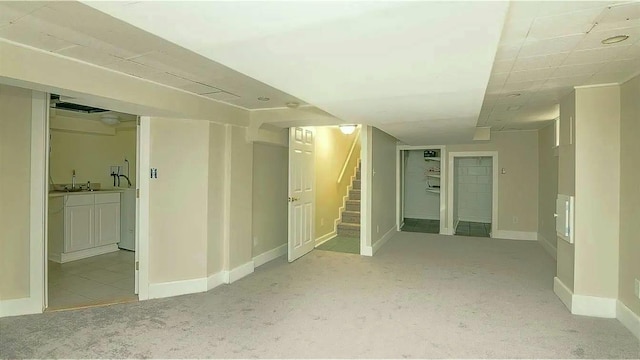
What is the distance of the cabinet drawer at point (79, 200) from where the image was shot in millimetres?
4824

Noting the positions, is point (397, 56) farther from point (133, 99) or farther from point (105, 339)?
point (105, 339)

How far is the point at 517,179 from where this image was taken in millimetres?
6715

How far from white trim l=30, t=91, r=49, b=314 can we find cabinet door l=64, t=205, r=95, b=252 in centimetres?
185

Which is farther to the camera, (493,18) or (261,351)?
(261,351)

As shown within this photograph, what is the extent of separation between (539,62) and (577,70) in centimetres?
47

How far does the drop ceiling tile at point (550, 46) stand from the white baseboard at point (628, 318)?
226 cm

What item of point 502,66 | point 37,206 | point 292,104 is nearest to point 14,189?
point 37,206

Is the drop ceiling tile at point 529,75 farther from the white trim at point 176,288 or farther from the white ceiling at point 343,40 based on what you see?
the white trim at point 176,288

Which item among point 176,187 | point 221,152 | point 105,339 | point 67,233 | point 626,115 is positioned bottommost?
point 105,339

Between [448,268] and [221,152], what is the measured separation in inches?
132

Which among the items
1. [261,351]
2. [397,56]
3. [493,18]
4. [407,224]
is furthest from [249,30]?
[407,224]

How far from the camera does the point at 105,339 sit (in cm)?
264

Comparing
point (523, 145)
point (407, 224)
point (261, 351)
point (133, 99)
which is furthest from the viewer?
point (407, 224)

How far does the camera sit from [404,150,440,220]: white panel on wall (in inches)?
372
